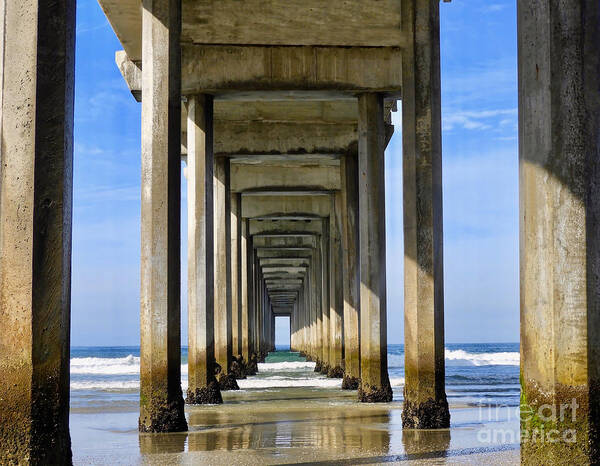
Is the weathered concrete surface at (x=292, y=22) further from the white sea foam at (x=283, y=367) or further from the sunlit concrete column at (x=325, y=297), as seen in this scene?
the white sea foam at (x=283, y=367)

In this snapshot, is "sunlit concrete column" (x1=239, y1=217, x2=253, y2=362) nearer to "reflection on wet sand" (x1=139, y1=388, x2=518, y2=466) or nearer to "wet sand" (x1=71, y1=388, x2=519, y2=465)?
"wet sand" (x1=71, y1=388, x2=519, y2=465)

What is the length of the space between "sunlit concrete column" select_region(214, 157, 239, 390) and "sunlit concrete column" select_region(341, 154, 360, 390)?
250 cm

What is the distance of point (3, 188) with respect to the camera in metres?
5.50

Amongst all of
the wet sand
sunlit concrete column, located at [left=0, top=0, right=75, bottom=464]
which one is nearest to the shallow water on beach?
the wet sand

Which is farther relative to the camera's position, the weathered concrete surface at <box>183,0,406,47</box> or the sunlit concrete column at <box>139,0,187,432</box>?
the weathered concrete surface at <box>183,0,406,47</box>

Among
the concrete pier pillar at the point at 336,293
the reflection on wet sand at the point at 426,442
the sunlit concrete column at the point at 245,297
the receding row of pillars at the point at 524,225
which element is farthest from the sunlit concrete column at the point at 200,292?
the sunlit concrete column at the point at 245,297

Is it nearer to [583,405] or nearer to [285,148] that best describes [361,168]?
[285,148]

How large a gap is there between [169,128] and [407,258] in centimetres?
296

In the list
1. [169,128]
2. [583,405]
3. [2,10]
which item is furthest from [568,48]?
[169,128]

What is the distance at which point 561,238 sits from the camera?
567 centimetres

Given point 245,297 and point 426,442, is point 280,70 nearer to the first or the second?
point 426,442

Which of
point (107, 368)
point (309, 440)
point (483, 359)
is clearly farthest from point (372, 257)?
point (483, 359)

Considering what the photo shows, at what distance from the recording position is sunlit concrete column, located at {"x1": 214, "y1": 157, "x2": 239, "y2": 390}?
1908cm

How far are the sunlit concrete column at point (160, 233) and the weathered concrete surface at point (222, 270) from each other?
8.98 meters
